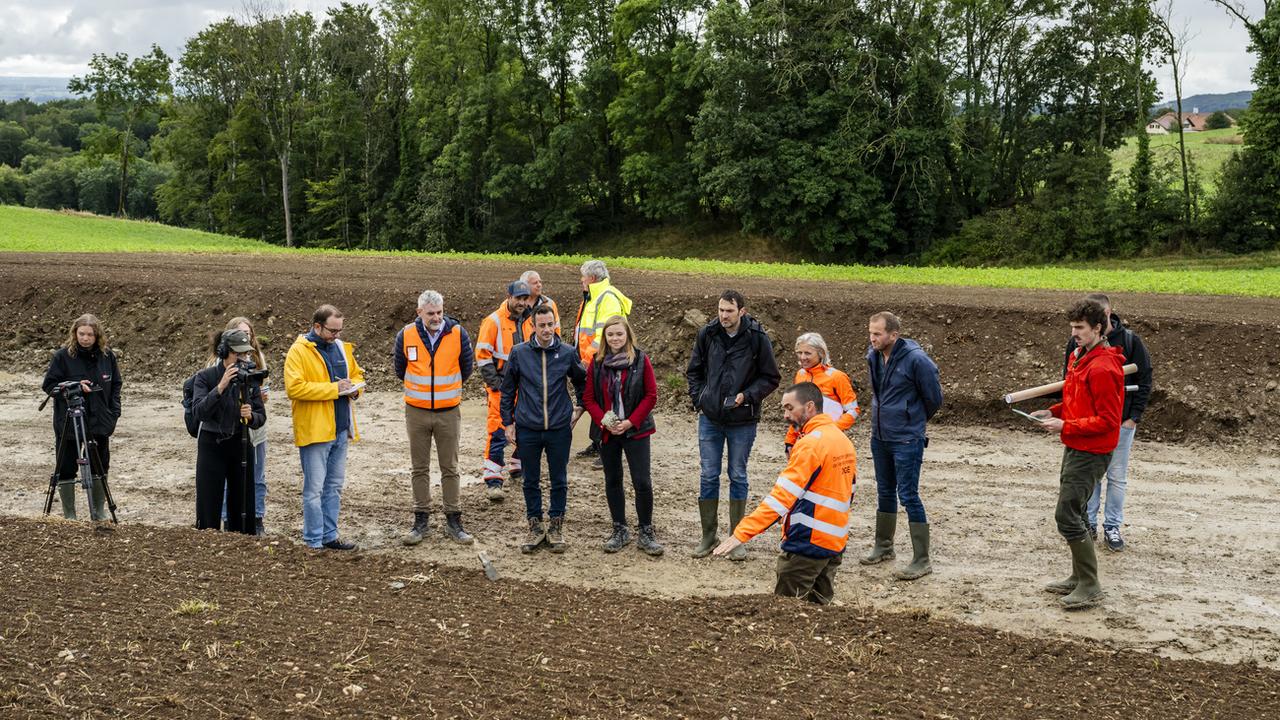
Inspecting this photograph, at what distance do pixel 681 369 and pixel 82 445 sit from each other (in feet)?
28.6

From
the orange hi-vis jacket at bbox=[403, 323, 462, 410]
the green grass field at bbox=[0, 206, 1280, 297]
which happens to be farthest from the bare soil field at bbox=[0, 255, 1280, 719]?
the green grass field at bbox=[0, 206, 1280, 297]

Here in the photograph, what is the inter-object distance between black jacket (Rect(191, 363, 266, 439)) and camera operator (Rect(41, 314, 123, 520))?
1.56m

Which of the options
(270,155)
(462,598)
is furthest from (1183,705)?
(270,155)

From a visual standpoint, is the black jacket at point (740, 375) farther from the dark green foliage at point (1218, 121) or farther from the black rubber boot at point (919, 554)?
the dark green foliage at point (1218, 121)

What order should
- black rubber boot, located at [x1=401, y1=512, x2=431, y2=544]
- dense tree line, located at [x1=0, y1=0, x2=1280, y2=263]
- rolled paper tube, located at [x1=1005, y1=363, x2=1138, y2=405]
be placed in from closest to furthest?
rolled paper tube, located at [x1=1005, y1=363, x2=1138, y2=405] < black rubber boot, located at [x1=401, y1=512, x2=431, y2=544] < dense tree line, located at [x1=0, y1=0, x2=1280, y2=263]

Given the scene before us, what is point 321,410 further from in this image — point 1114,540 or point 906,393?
point 1114,540

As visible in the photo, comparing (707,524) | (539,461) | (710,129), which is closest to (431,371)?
(539,461)

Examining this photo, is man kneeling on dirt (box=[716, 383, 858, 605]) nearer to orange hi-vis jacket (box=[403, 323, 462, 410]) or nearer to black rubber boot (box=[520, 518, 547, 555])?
black rubber boot (box=[520, 518, 547, 555])

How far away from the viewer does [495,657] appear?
234 inches

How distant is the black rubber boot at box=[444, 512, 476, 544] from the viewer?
9.34 meters

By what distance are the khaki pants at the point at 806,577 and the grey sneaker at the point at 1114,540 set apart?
3748 millimetres

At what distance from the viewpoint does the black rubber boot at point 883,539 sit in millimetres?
8922

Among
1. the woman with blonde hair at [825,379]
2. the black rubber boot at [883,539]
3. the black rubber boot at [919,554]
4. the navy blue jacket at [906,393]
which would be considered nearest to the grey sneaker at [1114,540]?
the black rubber boot at [919,554]

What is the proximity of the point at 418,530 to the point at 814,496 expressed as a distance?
4256mm
